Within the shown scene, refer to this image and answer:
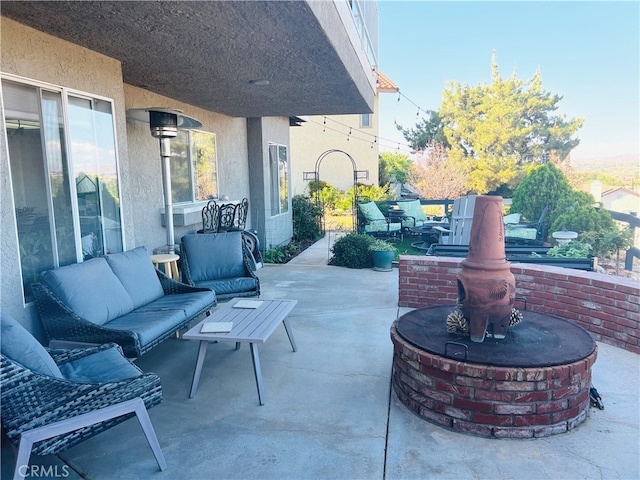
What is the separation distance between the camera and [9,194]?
311 cm

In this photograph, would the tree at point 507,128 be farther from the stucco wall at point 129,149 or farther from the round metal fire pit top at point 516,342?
the round metal fire pit top at point 516,342

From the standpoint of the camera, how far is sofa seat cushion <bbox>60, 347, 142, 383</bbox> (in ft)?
8.08

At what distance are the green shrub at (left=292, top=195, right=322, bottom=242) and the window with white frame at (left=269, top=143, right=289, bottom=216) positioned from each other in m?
0.66

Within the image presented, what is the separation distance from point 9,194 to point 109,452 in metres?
2.00

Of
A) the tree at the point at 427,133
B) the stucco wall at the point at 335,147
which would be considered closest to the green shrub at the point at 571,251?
the stucco wall at the point at 335,147

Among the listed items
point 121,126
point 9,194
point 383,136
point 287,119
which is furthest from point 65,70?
point 383,136

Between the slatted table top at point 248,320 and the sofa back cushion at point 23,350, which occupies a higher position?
the sofa back cushion at point 23,350

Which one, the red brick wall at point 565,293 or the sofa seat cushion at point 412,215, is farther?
the sofa seat cushion at point 412,215

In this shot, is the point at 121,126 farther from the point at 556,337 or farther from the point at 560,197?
the point at 560,197

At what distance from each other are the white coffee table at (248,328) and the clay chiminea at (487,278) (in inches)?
56.6

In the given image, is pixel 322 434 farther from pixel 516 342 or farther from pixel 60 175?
pixel 60 175

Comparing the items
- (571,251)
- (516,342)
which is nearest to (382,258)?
(571,251)

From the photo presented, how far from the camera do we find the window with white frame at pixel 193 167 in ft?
20.9

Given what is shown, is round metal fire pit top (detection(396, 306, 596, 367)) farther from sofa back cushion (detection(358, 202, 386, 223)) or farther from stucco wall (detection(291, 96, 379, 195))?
stucco wall (detection(291, 96, 379, 195))
